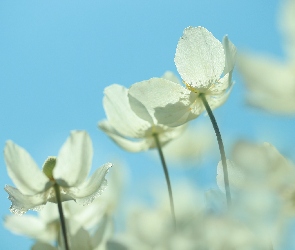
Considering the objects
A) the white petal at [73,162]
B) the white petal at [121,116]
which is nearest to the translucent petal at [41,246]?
A: the white petal at [73,162]

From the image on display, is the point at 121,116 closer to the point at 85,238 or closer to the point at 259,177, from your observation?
the point at 85,238

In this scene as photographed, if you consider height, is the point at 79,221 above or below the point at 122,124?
below

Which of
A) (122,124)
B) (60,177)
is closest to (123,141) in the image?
(122,124)

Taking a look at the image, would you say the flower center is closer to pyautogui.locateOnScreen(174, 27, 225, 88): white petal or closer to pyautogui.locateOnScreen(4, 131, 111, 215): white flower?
pyautogui.locateOnScreen(4, 131, 111, 215): white flower

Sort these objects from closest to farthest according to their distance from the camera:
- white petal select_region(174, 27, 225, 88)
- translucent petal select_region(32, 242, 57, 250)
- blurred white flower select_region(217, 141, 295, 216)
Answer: blurred white flower select_region(217, 141, 295, 216)
translucent petal select_region(32, 242, 57, 250)
white petal select_region(174, 27, 225, 88)

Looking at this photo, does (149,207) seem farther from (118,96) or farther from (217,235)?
(118,96)

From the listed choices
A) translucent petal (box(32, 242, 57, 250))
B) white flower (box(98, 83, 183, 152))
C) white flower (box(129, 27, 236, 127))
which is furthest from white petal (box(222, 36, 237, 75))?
translucent petal (box(32, 242, 57, 250))

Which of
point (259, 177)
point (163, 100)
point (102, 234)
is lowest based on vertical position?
point (259, 177)
